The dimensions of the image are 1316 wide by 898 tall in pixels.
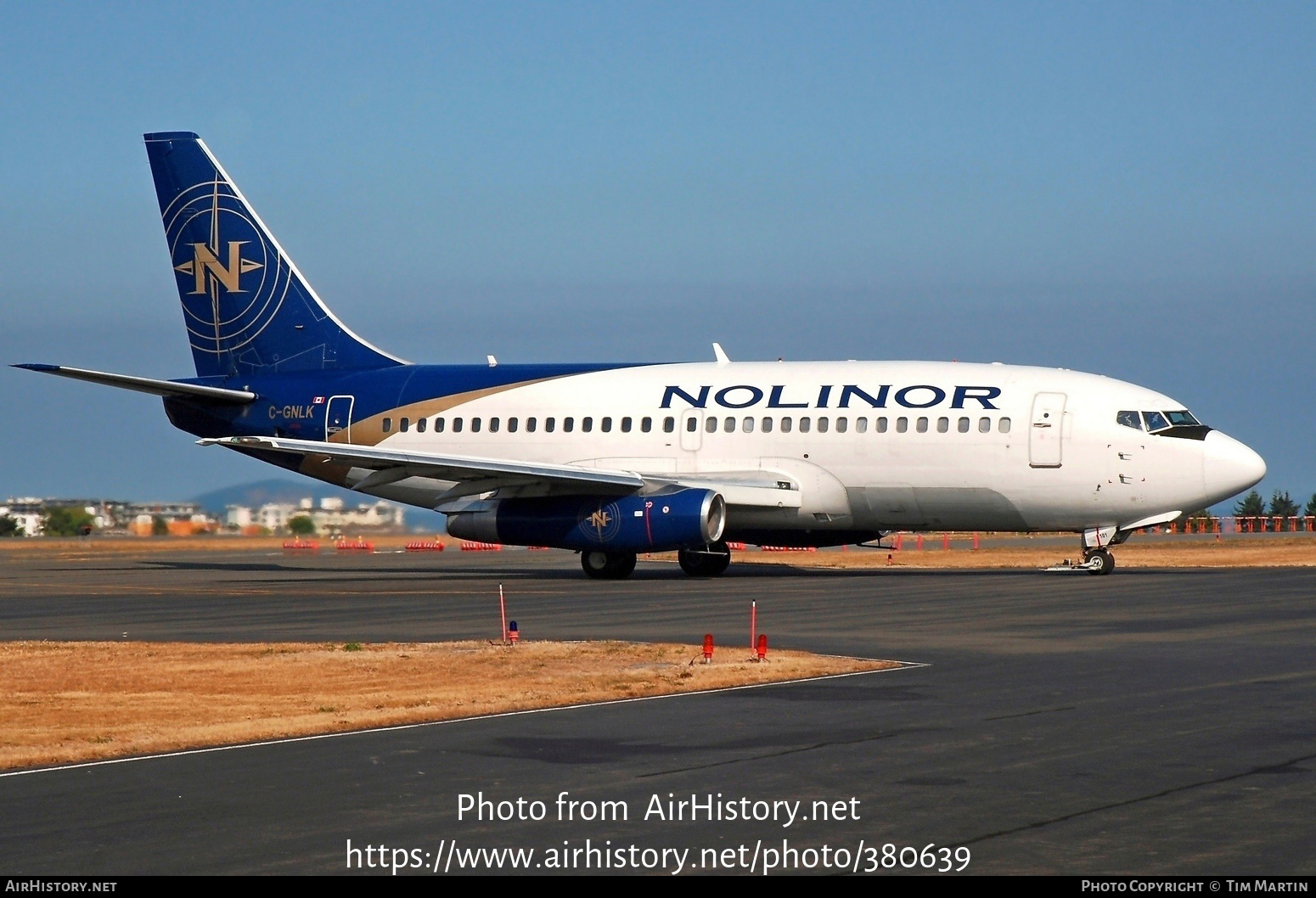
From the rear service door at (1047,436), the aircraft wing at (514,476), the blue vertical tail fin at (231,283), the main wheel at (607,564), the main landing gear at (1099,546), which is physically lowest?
the main wheel at (607,564)

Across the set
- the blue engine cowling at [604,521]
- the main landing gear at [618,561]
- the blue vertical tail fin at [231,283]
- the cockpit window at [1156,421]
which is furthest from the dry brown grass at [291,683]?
the blue vertical tail fin at [231,283]

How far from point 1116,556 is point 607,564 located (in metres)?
16.6

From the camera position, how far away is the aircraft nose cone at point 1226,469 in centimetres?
3378

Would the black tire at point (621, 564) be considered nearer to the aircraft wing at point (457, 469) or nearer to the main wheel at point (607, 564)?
the main wheel at point (607, 564)

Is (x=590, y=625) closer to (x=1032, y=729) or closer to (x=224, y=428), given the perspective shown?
(x=1032, y=729)

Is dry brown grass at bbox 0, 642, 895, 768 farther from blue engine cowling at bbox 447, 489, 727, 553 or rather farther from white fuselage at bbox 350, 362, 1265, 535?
white fuselage at bbox 350, 362, 1265, 535

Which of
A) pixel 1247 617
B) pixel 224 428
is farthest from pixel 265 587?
pixel 1247 617

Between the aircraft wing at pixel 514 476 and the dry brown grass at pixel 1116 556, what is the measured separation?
26.5 ft

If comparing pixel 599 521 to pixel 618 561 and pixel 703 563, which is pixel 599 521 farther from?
pixel 703 563

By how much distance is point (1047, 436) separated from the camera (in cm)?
3450

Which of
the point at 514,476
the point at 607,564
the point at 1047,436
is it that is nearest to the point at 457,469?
the point at 514,476

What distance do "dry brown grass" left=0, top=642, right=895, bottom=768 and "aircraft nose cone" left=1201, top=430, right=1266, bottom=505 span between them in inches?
676

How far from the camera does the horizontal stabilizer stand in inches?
1431

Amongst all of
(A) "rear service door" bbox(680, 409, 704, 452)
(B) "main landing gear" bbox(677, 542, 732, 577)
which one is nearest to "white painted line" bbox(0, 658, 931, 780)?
(A) "rear service door" bbox(680, 409, 704, 452)
